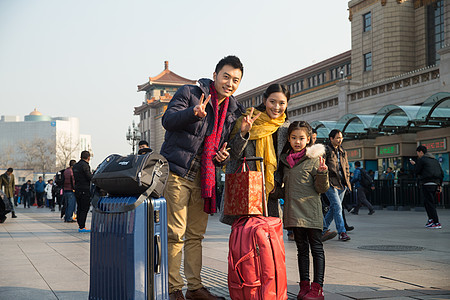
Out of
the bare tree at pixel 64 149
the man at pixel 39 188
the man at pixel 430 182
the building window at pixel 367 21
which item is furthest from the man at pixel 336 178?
the bare tree at pixel 64 149

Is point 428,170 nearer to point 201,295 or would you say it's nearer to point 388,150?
Answer: point 201,295

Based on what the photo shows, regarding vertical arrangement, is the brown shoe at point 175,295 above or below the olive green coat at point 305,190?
below

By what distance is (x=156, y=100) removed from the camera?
355 feet

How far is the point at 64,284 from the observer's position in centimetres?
525

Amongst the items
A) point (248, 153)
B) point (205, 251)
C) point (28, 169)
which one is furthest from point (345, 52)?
point (28, 169)

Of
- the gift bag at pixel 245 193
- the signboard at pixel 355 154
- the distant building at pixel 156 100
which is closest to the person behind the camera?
the gift bag at pixel 245 193

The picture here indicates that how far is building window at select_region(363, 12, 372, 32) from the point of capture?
126 feet

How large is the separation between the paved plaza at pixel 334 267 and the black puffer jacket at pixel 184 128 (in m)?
1.26

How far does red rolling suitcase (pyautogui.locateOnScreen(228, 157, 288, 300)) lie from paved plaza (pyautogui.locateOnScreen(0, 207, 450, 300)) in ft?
2.61

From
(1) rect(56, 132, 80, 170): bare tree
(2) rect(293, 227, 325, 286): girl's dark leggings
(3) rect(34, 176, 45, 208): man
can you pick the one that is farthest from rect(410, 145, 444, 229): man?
(1) rect(56, 132, 80, 170): bare tree

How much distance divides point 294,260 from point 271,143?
9.08ft

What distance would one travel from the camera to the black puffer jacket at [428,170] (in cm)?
1197

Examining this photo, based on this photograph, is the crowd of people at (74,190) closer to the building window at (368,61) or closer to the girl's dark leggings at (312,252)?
the girl's dark leggings at (312,252)

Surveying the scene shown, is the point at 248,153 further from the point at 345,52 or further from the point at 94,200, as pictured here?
the point at 345,52
